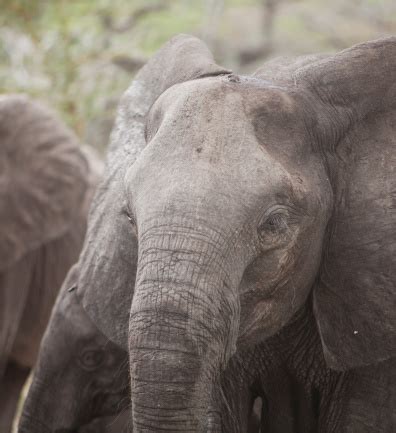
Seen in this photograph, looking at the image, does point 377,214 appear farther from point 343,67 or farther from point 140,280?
point 140,280

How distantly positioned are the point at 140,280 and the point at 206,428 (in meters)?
0.40

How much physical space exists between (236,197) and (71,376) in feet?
5.43

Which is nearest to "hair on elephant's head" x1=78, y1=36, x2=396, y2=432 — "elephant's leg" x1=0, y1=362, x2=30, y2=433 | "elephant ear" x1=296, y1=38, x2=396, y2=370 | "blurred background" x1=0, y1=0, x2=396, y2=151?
"elephant ear" x1=296, y1=38, x2=396, y2=370

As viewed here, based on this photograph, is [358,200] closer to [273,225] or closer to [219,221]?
[273,225]

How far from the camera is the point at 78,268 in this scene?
13.4 ft

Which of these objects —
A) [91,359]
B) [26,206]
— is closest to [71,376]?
[91,359]

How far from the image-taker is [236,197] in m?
3.02

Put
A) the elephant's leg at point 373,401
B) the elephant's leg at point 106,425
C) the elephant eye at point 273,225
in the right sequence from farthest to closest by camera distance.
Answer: the elephant's leg at point 106,425, the elephant's leg at point 373,401, the elephant eye at point 273,225

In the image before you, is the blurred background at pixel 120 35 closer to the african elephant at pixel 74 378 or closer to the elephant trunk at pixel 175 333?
the african elephant at pixel 74 378

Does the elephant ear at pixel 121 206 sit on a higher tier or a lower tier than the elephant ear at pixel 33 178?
lower

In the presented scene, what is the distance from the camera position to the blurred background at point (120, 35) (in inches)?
368

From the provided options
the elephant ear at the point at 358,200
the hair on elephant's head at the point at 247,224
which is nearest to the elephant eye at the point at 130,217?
the hair on elephant's head at the point at 247,224

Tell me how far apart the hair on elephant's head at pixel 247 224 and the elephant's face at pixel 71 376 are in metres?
0.70

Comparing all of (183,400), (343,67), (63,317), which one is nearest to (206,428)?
(183,400)
